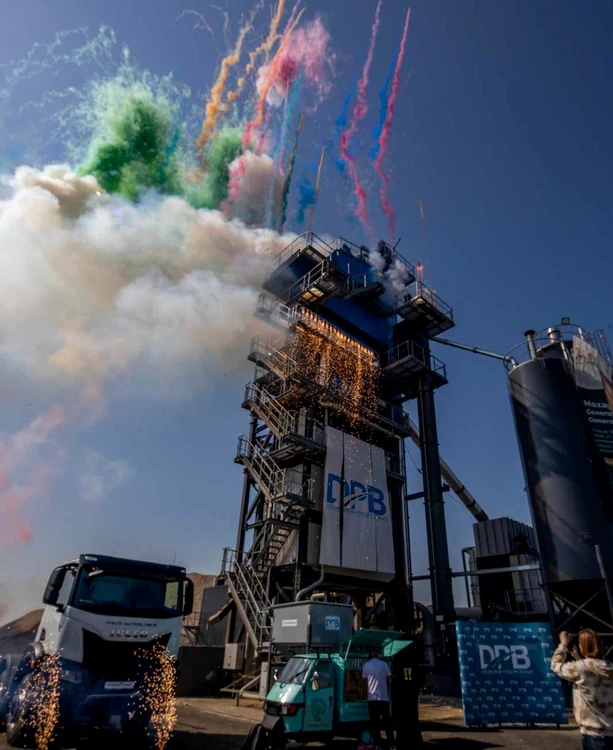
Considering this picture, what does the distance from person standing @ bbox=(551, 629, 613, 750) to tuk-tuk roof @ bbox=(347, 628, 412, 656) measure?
21.5ft

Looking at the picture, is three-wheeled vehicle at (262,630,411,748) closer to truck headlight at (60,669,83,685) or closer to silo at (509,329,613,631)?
truck headlight at (60,669,83,685)

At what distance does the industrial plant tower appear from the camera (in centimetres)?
2352

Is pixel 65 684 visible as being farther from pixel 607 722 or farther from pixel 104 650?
pixel 607 722

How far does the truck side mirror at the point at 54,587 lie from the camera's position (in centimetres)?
932

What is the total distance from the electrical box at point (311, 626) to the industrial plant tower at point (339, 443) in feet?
14.1

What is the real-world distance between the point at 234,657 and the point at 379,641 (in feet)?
36.7

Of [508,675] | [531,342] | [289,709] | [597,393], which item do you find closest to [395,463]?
[531,342]

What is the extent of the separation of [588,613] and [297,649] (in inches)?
400

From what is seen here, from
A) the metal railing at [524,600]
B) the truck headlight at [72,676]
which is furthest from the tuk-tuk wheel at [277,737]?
the metal railing at [524,600]

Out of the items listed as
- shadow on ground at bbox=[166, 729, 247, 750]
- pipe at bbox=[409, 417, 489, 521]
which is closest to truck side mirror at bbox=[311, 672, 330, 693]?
shadow on ground at bbox=[166, 729, 247, 750]

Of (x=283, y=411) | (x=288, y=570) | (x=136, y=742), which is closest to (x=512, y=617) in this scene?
(x=288, y=570)

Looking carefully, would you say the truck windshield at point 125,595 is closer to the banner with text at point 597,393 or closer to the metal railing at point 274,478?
the metal railing at point 274,478

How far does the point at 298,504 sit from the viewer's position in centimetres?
2344

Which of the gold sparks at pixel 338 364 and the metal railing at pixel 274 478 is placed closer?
the metal railing at pixel 274 478
